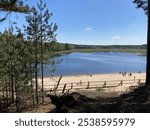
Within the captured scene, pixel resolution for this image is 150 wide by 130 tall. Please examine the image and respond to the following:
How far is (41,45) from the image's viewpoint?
2291 centimetres

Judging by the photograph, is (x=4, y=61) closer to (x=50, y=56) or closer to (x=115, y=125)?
(x=50, y=56)

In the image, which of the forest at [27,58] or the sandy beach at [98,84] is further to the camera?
the sandy beach at [98,84]

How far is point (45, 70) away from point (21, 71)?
114 inches

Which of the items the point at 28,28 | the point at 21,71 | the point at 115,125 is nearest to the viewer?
the point at 115,125

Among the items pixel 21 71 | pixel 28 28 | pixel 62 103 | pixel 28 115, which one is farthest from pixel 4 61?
pixel 28 115

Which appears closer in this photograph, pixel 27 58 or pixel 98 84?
pixel 27 58

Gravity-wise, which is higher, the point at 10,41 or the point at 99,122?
the point at 10,41

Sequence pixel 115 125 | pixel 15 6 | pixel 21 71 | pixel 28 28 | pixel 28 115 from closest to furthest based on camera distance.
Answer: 1. pixel 115 125
2. pixel 28 115
3. pixel 15 6
4. pixel 21 71
5. pixel 28 28

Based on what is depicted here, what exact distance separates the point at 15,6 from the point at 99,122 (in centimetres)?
1330

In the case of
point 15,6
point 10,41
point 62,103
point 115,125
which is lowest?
point 62,103

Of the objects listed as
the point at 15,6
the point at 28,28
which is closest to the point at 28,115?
the point at 15,6

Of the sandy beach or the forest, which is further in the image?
the sandy beach

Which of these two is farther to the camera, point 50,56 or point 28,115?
point 50,56

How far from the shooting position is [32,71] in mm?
20734
